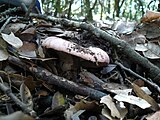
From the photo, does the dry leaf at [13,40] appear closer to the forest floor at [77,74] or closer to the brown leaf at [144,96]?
the forest floor at [77,74]

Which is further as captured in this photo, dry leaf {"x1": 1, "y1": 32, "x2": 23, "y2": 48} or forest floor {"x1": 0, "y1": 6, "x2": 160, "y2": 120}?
dry leaf {"x1": 1, "y1": 32, "x2": 23, "y2": 48}

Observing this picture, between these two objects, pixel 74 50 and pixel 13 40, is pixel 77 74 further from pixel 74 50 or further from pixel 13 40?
pixel 13 40

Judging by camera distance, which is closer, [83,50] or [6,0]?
[83,50]

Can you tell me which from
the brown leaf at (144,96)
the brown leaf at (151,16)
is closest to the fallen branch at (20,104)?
the brown leaf at (144,96)

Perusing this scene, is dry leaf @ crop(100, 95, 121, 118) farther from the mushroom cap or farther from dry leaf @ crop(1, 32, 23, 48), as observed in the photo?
dry leaf @ crop(1, 32, 23, 48)

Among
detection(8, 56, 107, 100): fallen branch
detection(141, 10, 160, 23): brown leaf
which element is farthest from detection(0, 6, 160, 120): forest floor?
detection(141, 10, 160, 23): brown leaf

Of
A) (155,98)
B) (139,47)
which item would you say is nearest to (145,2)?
(139,47)

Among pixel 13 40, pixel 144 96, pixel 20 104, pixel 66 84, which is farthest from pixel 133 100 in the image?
pixel 13 40

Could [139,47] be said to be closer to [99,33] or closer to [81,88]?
[99,33]
